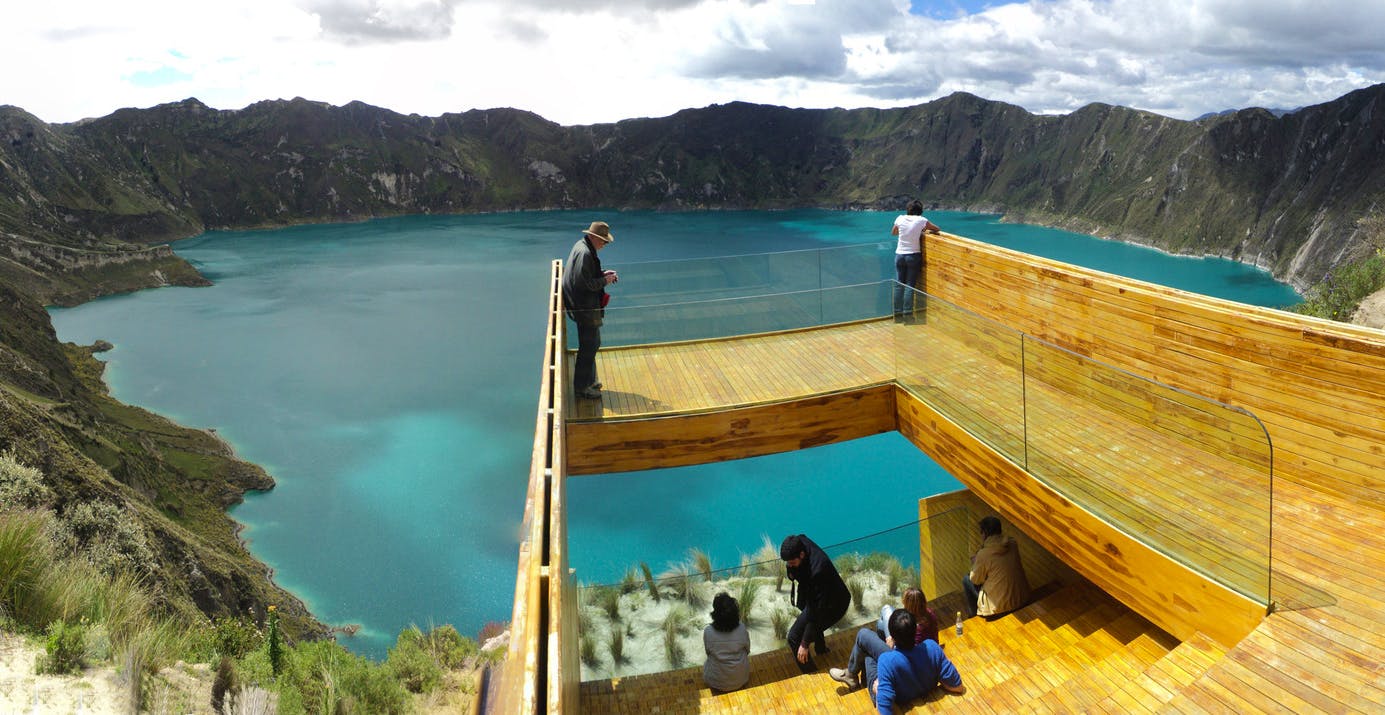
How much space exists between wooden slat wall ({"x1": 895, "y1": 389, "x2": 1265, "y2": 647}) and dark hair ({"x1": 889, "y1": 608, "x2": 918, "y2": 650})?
58.1 inches

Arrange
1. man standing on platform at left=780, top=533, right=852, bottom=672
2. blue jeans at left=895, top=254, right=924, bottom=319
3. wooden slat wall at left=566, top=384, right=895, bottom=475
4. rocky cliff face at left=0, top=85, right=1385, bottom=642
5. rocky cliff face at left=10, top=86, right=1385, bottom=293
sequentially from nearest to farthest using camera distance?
1. man standing on platform at left=780, top=533, right=852, bottom=672
2. wooden slat wall at left=566, top=384, right=895, bottom=475
3. blue jeans at left=895, top=254, right=924, bottom=319
4. rocky cliff face at left=0, top=85, right=1385, bottom=642
5. rocky cliff face at left=10, top=86, right=1385, bottom=293

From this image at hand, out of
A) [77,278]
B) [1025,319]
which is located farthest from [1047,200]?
[1025,319]

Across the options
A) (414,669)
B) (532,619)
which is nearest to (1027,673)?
(532,619)

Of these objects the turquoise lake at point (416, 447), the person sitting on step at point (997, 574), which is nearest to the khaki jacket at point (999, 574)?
the person sitting on step at point (997, 574)

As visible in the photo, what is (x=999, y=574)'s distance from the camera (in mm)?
6266

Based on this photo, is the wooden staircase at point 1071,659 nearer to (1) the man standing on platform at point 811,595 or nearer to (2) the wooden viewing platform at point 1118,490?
(2) the wooden viewing platform at point 1118,490

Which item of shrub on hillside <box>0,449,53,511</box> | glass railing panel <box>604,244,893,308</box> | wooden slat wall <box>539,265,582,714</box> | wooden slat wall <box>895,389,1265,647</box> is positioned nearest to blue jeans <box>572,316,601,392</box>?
wooden slat wall <box>539,265,582,714</box>

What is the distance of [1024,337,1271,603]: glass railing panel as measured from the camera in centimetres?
439

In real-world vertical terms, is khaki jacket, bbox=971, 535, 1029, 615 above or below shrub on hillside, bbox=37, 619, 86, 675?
below

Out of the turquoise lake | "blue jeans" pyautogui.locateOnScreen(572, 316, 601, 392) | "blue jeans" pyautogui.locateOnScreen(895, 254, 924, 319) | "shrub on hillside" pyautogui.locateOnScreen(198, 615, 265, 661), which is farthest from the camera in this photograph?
the turquoise lake

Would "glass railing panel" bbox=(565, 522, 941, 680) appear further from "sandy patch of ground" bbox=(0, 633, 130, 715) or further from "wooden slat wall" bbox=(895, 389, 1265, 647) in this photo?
"sandy patch of ground" bbox=(0, 633, 130, 715)

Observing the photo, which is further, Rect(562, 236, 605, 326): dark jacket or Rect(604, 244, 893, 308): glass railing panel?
Rect(604, 244, 893, 308): glass railing panel

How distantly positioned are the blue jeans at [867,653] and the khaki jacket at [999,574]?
1.38 m

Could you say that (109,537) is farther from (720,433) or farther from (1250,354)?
(1250,354)
